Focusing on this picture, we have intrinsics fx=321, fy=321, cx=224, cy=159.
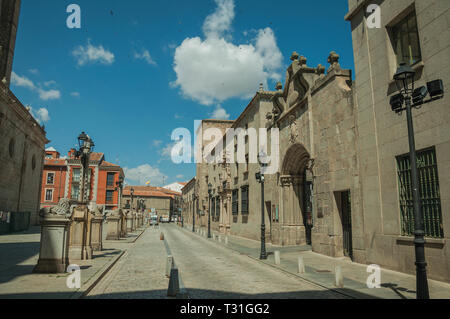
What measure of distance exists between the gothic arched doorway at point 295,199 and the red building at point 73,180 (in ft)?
162

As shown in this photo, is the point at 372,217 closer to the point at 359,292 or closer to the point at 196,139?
the point at 359,292

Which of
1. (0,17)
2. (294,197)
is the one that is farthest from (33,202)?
(294,197)

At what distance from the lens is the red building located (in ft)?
208

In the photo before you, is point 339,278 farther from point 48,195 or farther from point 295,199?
point 48,195

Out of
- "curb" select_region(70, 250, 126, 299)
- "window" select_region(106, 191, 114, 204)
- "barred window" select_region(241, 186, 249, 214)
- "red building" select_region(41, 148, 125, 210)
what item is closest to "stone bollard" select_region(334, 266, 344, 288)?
"curb" select_region(70, 250, 126, 299)

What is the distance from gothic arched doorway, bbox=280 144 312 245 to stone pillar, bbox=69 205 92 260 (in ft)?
40.6

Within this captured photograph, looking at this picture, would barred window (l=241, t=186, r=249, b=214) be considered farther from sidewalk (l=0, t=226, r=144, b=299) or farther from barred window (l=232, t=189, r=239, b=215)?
sidewalk (l=0, t=226, r=144, b=299)

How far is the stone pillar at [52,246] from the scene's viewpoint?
9.88 m

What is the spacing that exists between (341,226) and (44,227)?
12524 millimetres

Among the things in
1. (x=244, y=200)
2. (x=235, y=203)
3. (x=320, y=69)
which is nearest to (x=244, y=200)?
(x=244, y=200)

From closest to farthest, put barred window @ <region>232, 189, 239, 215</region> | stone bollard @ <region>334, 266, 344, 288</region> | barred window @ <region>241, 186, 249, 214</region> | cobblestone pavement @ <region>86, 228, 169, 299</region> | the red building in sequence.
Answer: cobblestone pavement @ <region>86, 228, 169, 299</region>, stone bollard @ <region>334, 266, 344, 288</region>, barred window @ <region>241, 186, 249, 214</region>, barred window @ <region>232, 189, 239, 215</region>, the red building

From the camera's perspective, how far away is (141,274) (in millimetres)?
11141

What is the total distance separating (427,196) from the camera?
10.1 m

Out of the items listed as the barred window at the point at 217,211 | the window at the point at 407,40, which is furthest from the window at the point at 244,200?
the window at the point at 407,40
